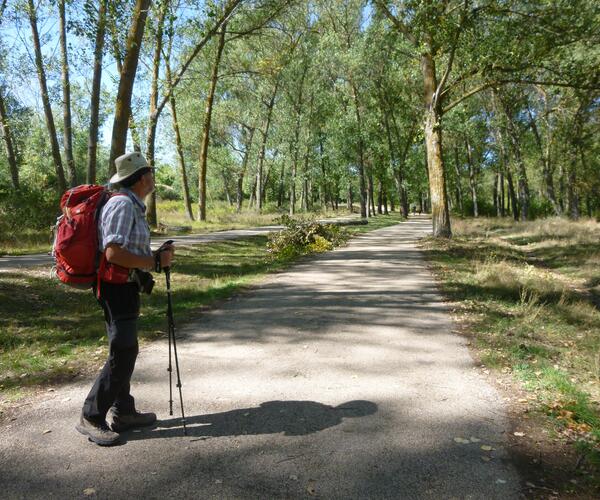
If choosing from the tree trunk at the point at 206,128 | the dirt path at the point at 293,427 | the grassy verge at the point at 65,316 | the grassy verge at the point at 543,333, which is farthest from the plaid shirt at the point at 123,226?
the tree trunk at the point at 206,128

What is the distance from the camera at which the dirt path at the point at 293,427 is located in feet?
9.28

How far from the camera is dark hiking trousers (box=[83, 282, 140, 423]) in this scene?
332 cm

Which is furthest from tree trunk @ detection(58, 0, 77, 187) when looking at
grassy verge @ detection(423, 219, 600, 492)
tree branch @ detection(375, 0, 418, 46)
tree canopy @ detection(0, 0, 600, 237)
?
grassy verge @ detection(423, 219, 600, 492)

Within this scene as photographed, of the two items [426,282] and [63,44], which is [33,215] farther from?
[426,282]

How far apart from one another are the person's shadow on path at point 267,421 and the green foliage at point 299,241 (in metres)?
10.3

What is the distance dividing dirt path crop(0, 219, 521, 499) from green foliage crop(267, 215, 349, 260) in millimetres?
8552

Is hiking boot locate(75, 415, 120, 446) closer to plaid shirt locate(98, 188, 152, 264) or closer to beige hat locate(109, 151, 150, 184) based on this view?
plaid shirt locate(98, 188, 152, 264)

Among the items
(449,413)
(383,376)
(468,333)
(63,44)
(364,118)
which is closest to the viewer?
(449,413)

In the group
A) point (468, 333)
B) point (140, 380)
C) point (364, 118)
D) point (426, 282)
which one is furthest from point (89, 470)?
point (364, 118)

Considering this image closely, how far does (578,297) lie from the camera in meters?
9.23

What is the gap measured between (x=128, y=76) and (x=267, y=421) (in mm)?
11719

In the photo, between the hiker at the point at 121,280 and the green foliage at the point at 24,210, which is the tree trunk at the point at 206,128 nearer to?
the green foliage at the point at 24,210

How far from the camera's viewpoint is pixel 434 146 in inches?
693

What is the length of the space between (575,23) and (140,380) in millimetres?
16174
